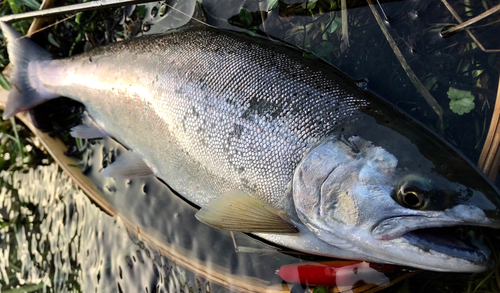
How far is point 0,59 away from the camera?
2631 mm

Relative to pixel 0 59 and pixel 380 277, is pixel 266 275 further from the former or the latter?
pixel 0 59

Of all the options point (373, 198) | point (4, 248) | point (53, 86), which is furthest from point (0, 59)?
point (373, 198)

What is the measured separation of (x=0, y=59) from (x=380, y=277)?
9.91 feet

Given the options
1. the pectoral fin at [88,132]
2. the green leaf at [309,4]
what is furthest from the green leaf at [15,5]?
the green leaf at [309,4]

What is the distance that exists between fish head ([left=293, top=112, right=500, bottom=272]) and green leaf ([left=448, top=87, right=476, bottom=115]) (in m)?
0.36

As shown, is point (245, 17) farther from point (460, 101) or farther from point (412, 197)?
point (412, 197)

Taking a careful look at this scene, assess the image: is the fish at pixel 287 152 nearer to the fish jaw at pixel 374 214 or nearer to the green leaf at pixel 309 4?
the fish jaw at pixel 374 214

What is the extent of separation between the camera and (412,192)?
1198 mm

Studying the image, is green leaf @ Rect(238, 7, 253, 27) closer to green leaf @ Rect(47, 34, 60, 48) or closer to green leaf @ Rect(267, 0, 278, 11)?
green leaf @ Rect(267, 0, 278, 11)

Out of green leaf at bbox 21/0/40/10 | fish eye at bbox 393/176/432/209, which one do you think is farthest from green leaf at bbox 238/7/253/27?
green leaf at bbox 21/0/40/10

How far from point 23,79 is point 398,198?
2.38 meters

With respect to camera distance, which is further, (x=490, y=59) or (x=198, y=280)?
(x=198, y=280)

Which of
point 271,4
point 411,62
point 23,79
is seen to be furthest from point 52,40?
point 411,62

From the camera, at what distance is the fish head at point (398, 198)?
3.85 feet
